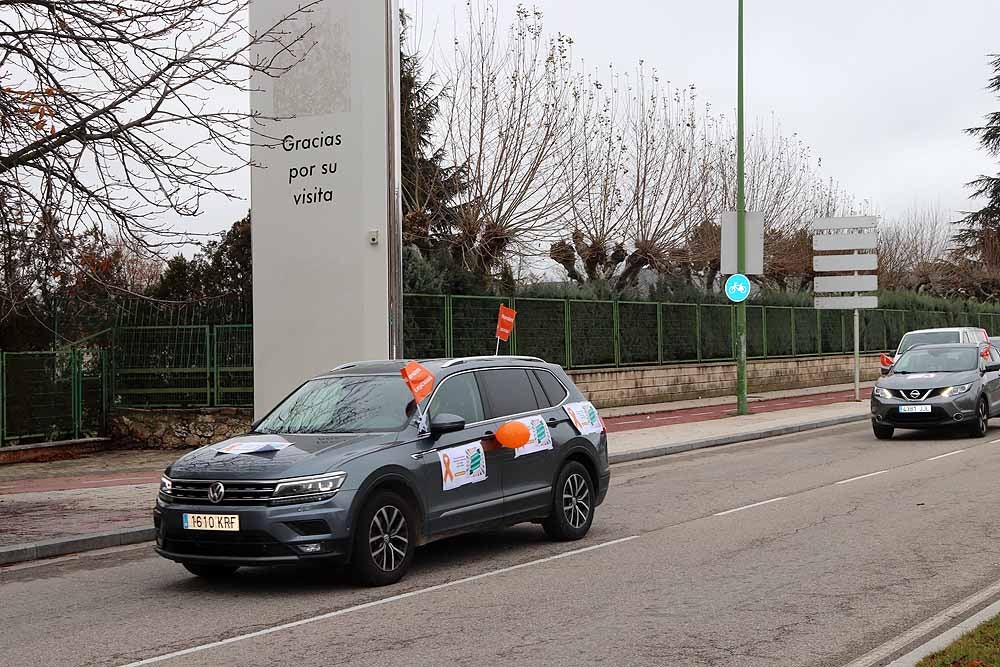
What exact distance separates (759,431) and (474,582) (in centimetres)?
1511

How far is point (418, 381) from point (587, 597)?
7.52 ft

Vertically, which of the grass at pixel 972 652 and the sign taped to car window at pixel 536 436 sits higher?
the sign taped to car window at pixel 536 436

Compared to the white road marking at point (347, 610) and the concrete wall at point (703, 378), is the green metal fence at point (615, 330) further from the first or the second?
the white road marking at point (347, 610)

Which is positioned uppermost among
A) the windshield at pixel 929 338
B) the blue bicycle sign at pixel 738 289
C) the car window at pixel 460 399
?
the blue bicycle sign at pixel 738 289

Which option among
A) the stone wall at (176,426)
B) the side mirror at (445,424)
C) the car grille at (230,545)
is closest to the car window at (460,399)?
the side mirror at (445,424)

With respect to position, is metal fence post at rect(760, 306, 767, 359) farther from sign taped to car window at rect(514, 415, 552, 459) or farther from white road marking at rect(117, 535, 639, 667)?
sign taped to car window at rect(514, 415, 552, 459)

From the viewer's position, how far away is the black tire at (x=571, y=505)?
10203 mm

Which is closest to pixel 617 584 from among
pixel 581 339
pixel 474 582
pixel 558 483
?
pixel 474 582

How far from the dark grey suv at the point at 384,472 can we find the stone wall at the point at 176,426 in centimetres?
1183

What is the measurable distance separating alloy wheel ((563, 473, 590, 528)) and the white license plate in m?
3.34

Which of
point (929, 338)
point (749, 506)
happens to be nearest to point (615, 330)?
point (929, 338)

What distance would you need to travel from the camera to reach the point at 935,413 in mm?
19891

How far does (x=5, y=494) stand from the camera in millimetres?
15164

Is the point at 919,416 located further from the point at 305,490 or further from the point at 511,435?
the point at 305,490
